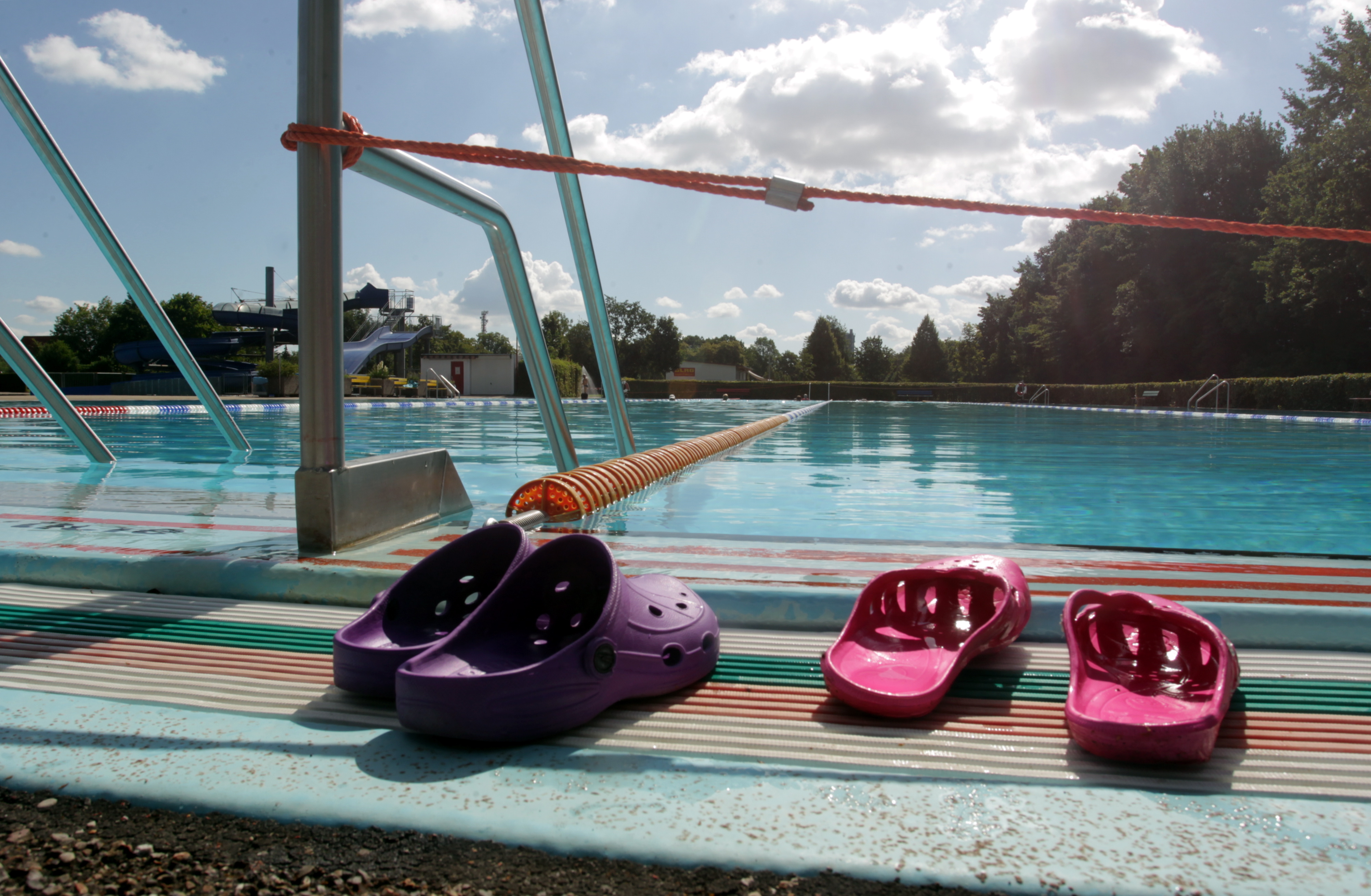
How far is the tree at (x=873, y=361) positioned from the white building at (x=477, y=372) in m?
69.8

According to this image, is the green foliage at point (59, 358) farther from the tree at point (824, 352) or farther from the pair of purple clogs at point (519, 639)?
the tree at point (824, 352)

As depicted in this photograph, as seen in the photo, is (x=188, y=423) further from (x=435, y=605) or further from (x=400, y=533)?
(x=435, y=605)

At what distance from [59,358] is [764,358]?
104924 millimetres

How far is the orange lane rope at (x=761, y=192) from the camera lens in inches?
90.4

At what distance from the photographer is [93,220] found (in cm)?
564

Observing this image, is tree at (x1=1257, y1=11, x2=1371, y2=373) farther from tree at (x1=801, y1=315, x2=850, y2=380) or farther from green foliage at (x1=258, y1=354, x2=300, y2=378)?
tree at (x1=801, y1=315, x2=850, y2=380)

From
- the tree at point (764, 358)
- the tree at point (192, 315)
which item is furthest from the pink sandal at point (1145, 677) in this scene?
the tree at point (764, 358)

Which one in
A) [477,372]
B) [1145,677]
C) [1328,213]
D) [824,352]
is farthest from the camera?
[824,352]

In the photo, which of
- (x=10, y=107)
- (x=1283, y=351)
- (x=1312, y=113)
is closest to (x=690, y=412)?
(x=10, y=107)

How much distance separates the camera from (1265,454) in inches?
449

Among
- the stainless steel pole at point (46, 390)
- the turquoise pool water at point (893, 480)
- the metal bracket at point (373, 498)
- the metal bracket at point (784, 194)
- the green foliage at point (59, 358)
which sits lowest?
the turquoise pool water at point (893, 480)

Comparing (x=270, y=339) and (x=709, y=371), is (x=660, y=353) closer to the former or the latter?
(x=709, y=371)

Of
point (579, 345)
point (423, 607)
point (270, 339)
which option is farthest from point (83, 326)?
point (423, 607)

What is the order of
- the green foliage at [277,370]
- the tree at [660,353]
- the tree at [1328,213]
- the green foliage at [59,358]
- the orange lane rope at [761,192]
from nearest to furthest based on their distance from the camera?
the orange lane rope at [761,192]
the tree at [1328,213]
the green foliage at [277,370]
the green foliage at [59,358]
the tree at [660,353]
